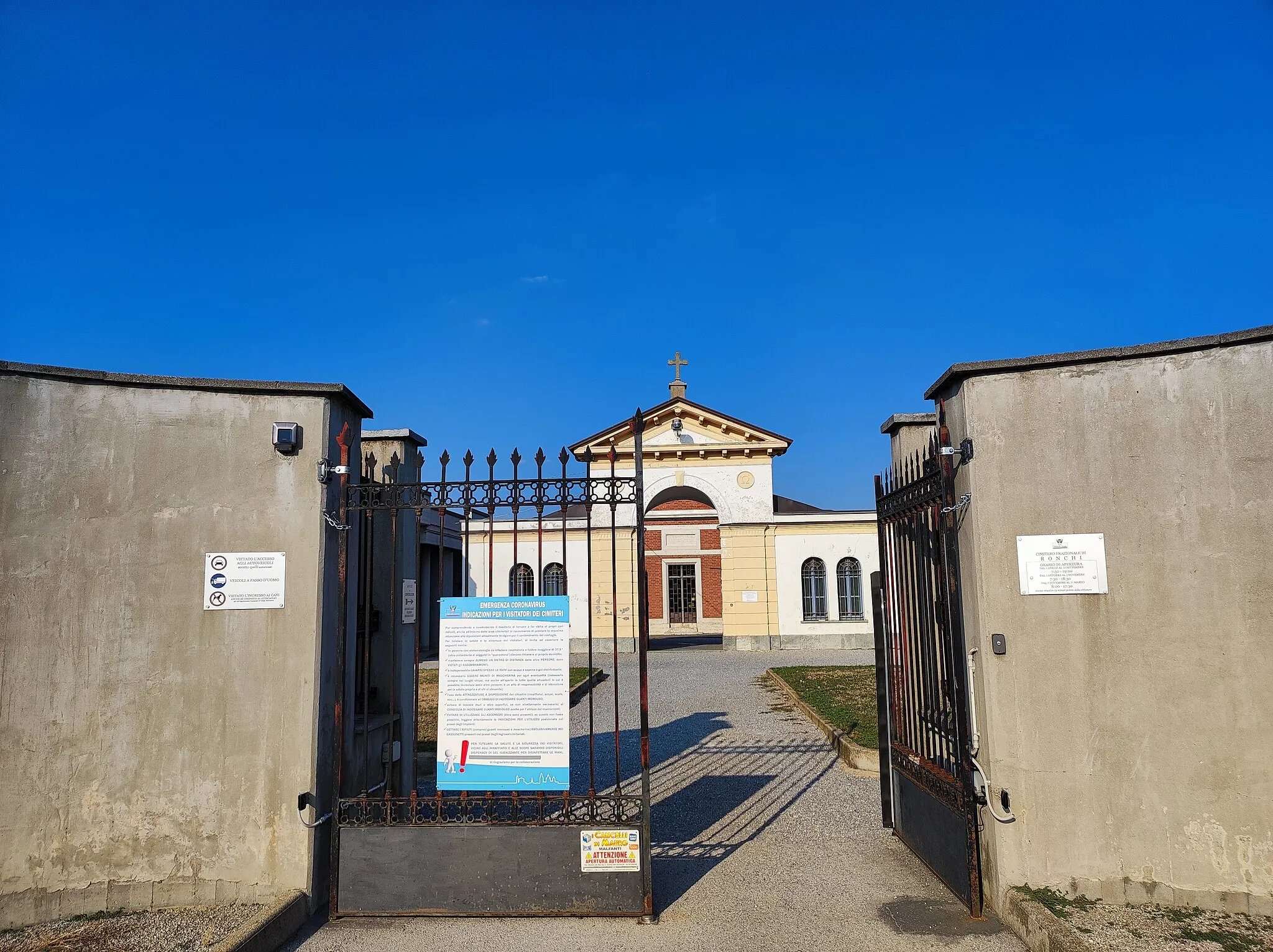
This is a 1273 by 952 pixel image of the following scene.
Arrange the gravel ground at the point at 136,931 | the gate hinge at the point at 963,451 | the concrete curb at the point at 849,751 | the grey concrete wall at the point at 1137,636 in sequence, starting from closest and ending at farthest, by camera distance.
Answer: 1. the gravel ground at the point at 136,931
2. the grey concrete wall at the point at 1137,636
3. the gate hinge at the point at 963,451
4. the concrete curb at the point at 849,751

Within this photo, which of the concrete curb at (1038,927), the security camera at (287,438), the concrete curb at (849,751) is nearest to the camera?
the concrete curb at (1038,927)

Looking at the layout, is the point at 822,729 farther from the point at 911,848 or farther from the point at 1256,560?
the point at 1256,560

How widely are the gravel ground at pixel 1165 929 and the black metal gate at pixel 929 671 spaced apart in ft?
2.07

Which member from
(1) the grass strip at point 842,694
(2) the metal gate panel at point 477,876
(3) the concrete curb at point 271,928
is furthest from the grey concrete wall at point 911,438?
(3) the concrete curb at point 271,928

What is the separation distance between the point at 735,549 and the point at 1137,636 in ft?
69.8

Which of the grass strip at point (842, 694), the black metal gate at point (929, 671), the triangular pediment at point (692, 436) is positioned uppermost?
the triangular pediment at point (692, 436)

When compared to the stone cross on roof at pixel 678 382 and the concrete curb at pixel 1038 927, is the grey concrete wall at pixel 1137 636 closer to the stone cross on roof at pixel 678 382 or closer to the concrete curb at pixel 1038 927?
the concrete curb at pixel 1038 927

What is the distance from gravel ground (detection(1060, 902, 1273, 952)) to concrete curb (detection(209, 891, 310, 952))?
4107 millimetres

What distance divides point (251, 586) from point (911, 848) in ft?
16.0

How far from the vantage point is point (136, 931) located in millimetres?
4406

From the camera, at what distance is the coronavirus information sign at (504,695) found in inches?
193

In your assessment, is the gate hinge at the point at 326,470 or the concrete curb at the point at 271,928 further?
the gate hinge at the point at 326,470

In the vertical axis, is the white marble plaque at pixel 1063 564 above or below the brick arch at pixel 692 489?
below

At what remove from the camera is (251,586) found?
4.98 metres
